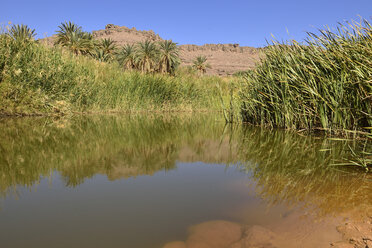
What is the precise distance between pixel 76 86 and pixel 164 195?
11989 millimetres

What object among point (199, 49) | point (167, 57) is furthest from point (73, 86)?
point (199, 49)

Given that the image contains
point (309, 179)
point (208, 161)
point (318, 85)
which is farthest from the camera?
point (318, 85)

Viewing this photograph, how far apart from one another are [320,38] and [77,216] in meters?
5.04

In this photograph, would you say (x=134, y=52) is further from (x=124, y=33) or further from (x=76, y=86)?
(x=124, y=33)

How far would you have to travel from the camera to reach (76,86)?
1288cm

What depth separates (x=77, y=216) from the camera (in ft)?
5.82

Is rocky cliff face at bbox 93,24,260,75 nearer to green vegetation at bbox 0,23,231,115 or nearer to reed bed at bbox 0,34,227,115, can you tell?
green vegetation at bbox 0,23,231,115

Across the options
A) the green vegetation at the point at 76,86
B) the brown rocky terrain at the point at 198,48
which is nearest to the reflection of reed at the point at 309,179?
the green vegetation at the point at 76,86

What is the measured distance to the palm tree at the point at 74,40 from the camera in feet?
111

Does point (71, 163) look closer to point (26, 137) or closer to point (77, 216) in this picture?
point (77, 216)

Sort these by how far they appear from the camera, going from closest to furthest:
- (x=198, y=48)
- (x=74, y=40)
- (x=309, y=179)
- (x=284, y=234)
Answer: (x=284, y=234) → (x=309, y=179) → (x=74, y=40) → (x=198, y=48)

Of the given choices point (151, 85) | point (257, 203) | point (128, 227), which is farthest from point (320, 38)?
point (151, 85)

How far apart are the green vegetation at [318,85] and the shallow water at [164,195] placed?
0.90 m

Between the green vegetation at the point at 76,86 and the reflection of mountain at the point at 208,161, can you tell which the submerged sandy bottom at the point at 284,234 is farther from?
the green vegetation at the point at 76,86
